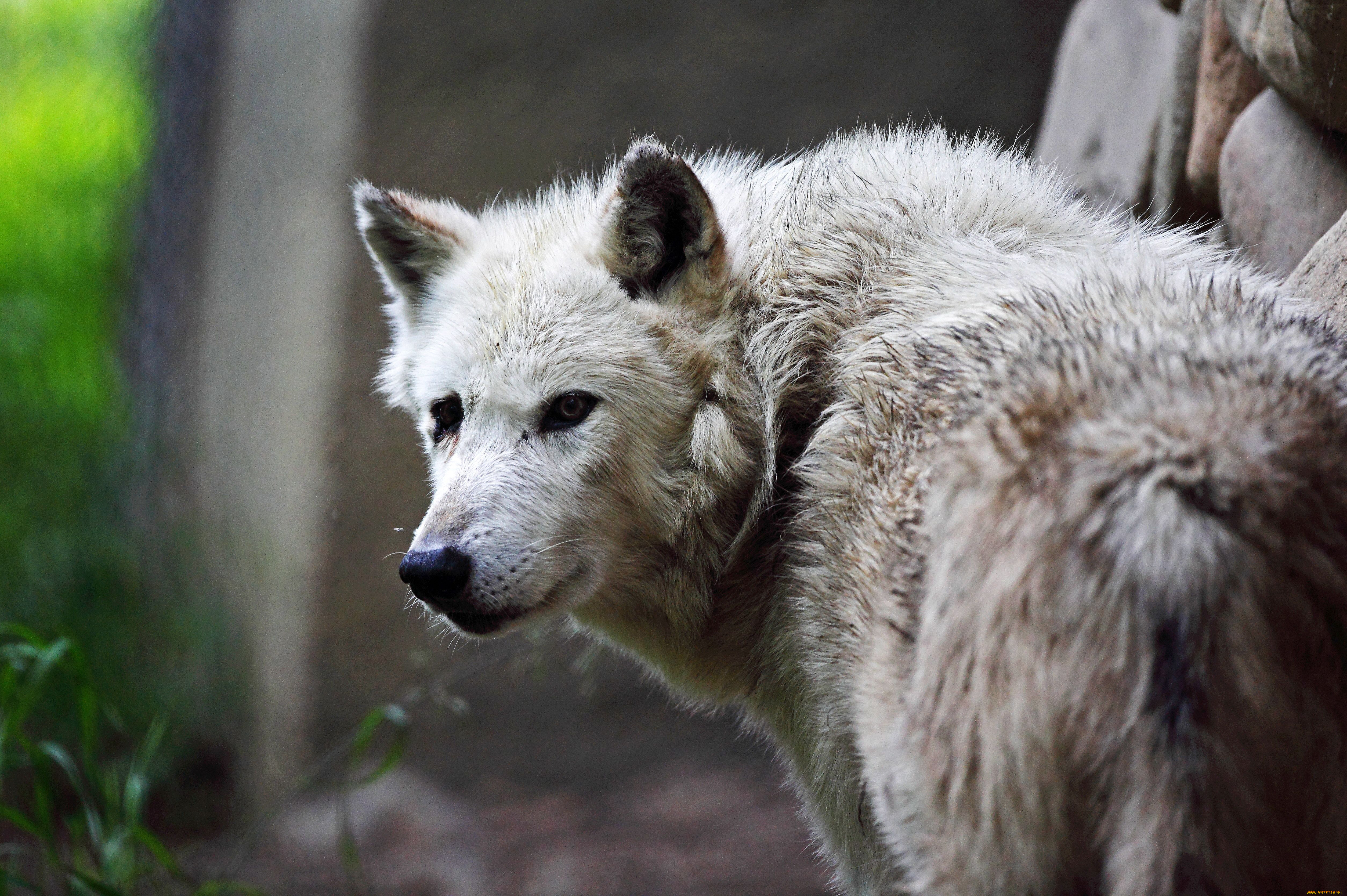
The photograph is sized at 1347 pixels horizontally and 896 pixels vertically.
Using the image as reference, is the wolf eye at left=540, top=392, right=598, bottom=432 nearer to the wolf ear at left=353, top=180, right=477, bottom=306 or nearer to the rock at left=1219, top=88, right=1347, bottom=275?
the wolf ear at left=353, top=180, right=477, bottom=306

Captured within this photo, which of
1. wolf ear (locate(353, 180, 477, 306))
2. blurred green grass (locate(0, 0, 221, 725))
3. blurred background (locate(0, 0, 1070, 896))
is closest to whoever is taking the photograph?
wolf ear (locate(353, 180, 477, 306))

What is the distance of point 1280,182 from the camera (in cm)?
329

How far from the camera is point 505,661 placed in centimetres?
646

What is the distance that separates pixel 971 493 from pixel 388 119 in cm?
511

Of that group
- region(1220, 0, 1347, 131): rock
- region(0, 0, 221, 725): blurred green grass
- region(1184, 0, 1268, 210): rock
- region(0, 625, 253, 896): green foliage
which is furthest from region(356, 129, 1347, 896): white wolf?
region(0, 0, 221, 725): blurred green grass

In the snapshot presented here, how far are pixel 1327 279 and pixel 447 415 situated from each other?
7.69 feet

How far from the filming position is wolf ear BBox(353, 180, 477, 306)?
11.2 ft

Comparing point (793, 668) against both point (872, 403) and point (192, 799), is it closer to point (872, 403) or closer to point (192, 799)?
point (872, 403)

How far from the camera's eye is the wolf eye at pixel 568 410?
2.87 meters

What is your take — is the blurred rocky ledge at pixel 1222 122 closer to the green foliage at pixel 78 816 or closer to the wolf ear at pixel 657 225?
the wolf ear at pixel 657 225

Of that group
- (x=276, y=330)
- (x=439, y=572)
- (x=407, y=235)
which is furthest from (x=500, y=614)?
(x=276, y=330)

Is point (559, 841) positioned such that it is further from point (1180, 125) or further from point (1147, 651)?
point (1147, 651)

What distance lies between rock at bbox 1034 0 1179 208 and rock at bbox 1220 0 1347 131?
0.92m

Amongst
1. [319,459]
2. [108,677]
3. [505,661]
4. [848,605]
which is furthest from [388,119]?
[848,605]
